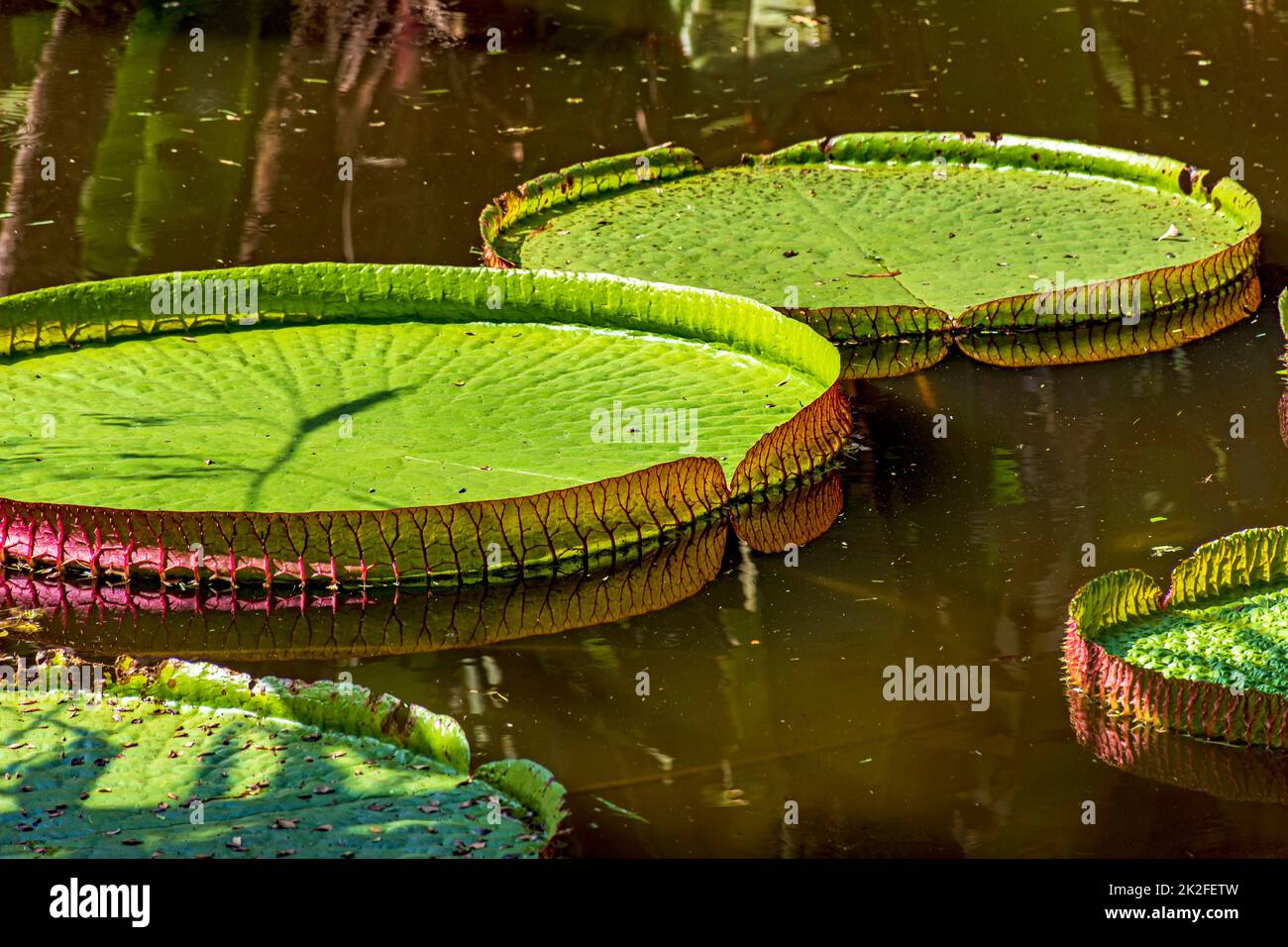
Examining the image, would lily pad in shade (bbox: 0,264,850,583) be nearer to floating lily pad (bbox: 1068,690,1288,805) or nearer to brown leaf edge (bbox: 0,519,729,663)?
brown leaf edge (bbox: 0,519,729,663)

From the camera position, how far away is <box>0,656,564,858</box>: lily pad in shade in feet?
6.78

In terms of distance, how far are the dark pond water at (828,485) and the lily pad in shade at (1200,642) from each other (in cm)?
5

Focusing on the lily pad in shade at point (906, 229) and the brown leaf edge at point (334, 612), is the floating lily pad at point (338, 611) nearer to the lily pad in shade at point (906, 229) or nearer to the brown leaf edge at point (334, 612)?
the brown leaf edge at point (334, 612)

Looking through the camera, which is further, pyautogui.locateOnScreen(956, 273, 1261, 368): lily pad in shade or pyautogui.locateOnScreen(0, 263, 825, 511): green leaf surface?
pyautogui.locateOnScreen(956, 273, 1261, 368): lily pad in shade

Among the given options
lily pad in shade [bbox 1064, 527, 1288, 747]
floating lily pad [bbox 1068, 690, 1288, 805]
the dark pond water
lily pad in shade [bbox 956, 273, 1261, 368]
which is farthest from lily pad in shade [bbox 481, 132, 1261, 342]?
floating lily pad [bbox 1068, 690, 1288, 805]

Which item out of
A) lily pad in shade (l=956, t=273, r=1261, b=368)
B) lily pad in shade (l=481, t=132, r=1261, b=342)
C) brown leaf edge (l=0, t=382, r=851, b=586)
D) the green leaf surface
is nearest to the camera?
brown leaf edge (l=0, t=382, r=851, b=586)

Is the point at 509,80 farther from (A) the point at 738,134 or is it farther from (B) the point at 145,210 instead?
(B) the point at 145,210

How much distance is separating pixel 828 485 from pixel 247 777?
55.0 inches

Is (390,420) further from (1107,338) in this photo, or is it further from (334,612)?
(1107,338)

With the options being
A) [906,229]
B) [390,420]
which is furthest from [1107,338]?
[390,420]

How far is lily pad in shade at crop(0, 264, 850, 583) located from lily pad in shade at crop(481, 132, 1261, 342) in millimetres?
434

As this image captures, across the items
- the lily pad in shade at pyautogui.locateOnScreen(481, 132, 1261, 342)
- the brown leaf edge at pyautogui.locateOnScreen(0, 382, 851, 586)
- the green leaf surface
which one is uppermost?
the lily pad in shade at pyautogui.locateOnScreen(481, 132, 1261, 342)

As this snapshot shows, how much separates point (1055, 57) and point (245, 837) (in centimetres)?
540

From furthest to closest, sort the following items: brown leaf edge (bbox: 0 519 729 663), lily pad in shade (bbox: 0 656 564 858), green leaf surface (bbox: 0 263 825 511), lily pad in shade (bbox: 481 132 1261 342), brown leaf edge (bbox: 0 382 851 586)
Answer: lily pad in shade (bbox: 481 132 1261 342), green leaf surface (bbox: 0 263 825 511), brown leaf edge (bbox: 0 382 851 586), brown leaf edge (bbox: 0 519 729 663), lily pad in shade (bbox: 0 656 564 858)
